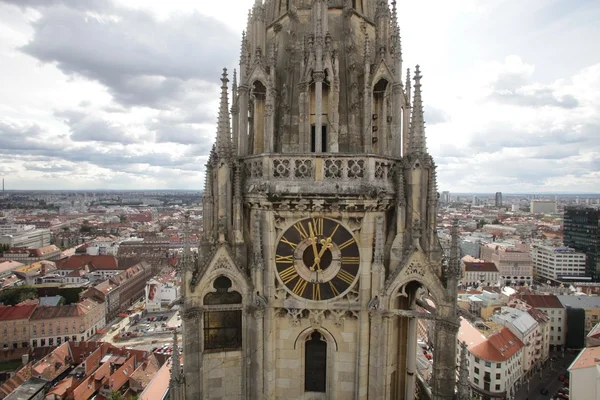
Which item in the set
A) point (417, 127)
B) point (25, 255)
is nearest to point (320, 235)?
point (417, 127)

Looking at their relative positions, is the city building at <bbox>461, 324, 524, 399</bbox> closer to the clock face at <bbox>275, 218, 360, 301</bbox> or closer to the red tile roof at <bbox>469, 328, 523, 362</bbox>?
the red tile roof at <bbox>469, 328, 523, 362</bbox>

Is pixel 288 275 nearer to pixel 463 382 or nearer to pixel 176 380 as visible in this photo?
pixel 176 380

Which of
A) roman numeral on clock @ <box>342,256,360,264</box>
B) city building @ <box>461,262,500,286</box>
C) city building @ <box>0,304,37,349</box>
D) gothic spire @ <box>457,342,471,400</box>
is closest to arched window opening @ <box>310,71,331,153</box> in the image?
roman numeral on clock @ <box>342,256,360,264</box>

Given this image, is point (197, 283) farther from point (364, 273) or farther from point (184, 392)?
point (364, 273)

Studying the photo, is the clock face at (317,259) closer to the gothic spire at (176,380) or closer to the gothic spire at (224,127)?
the gothic spire at (224,127)

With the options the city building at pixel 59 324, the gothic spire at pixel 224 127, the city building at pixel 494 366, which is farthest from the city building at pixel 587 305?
the city building at pixel 59 324

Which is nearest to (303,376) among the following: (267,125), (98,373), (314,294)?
(314,294)
